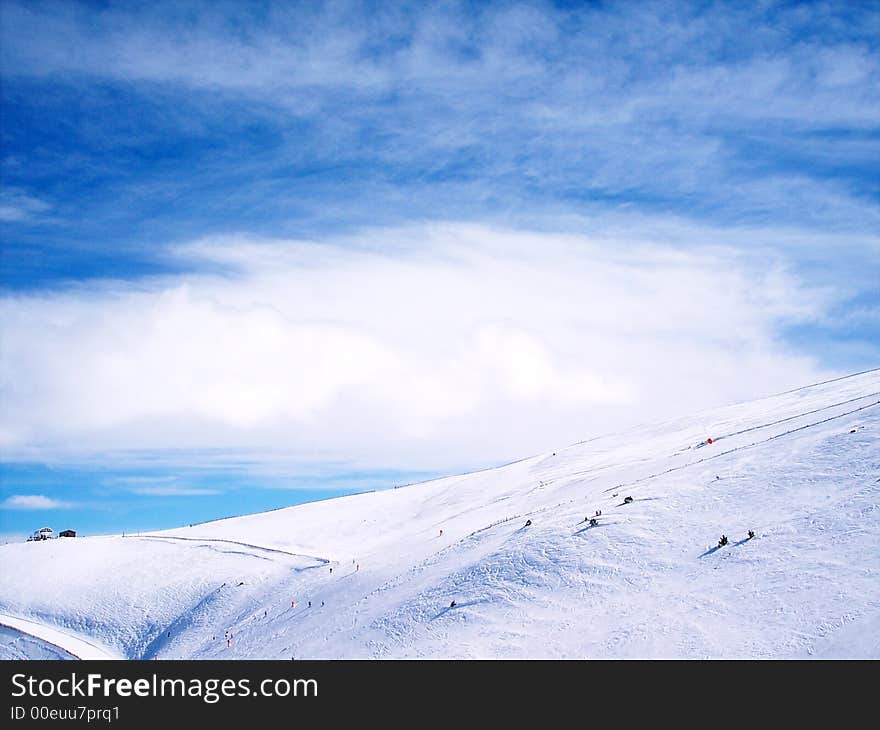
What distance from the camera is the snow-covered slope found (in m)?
28.8

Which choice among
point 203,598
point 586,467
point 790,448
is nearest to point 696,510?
point 790,448

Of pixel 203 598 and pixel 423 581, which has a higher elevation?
pixel 203 598

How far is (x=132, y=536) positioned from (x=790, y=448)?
60.6m

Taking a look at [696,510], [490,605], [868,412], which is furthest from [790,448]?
→ [490,605]

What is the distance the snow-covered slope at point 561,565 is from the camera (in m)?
28.8

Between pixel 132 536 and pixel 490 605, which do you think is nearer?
pixel 490 605

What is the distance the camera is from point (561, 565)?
117 ft

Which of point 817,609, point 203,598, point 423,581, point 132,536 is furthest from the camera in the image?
point 132,536
